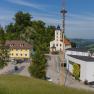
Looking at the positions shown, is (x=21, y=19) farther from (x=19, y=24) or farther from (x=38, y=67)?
(x=38, y=67)

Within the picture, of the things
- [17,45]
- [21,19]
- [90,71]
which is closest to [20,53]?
[17,45]

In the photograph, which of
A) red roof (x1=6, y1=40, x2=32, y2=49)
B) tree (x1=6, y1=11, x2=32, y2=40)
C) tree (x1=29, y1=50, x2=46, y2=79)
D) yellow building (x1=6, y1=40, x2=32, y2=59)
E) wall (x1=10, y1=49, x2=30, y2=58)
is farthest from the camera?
tree (x1=6, y1=11, x2=32, y2=40)

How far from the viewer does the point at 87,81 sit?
4375 centimetres

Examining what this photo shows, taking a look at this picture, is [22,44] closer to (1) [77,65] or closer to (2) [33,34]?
(2) [33,34]

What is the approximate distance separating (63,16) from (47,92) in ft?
75.2

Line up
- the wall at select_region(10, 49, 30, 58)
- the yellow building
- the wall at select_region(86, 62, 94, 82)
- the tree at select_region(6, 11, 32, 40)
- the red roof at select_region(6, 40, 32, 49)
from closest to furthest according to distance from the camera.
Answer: the wall at select_region(86, 62, 94, 82) < the yellow building < the wall at select_region(10, 49, 30, 58) < the red roof at select_region(6, 40, 32, 49) < the tree at select_region(6, 11, 32, 40)

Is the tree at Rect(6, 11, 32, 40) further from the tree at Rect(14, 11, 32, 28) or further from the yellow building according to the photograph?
the yellow building

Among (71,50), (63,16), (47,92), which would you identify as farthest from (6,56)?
(47,92)

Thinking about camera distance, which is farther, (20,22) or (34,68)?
(20,22)

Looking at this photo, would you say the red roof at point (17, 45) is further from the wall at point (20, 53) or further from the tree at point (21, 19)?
the tree at point (21, 19)

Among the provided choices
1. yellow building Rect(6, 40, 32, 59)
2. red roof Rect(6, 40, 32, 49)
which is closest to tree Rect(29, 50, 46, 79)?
yellow building Rect(6, 40, 32, 59)

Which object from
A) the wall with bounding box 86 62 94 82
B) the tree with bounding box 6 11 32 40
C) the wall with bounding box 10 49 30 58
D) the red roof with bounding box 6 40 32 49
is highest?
the tree with bounding box 6 11 32 40

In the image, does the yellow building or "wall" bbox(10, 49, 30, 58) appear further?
"wall" bbox(10, 49, 30, 58)

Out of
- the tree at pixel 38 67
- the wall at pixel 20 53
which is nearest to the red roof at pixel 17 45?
the wall at pixel 20 53
